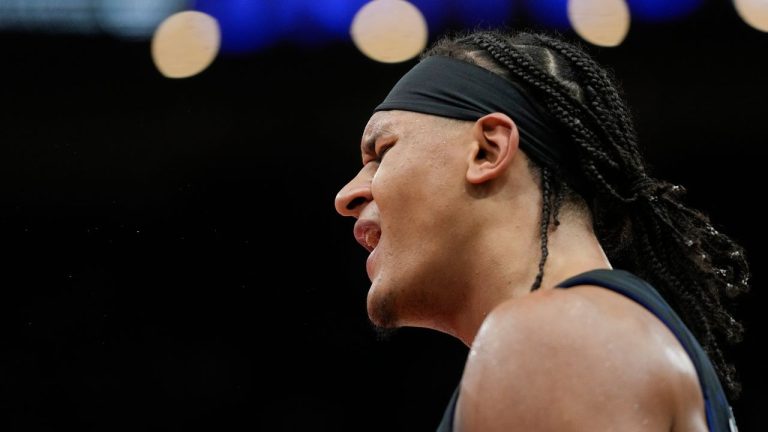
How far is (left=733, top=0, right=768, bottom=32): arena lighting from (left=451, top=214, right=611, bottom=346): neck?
1.91m

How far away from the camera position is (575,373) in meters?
1.08

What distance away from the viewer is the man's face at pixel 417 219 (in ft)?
4.99

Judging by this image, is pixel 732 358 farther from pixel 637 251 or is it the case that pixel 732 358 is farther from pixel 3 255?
pixel 3 255

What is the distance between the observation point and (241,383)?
316 centimetres

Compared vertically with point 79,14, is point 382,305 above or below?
below

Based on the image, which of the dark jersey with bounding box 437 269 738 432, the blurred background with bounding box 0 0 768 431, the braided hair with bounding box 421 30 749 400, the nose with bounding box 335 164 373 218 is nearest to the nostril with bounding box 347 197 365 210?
the nose with bounding box 335 164 373 218

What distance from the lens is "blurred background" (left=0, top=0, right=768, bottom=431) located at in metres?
3.12

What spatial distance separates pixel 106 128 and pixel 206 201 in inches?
15.2

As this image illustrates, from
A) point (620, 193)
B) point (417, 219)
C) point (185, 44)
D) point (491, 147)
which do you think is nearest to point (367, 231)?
point (417, 219)

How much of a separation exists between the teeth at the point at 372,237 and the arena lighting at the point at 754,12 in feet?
6.42

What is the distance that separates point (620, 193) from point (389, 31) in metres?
1.69

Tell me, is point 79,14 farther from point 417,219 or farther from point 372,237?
point 417,219

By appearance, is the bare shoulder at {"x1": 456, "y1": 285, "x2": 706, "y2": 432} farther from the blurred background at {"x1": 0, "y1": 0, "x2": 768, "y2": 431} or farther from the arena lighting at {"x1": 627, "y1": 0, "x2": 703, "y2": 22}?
the arena lighting at {"x1": 627, "y1": 0, "x2": 703, "y2": 22}

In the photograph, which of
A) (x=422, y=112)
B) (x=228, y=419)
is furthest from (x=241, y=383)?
(x=422, y=112)
